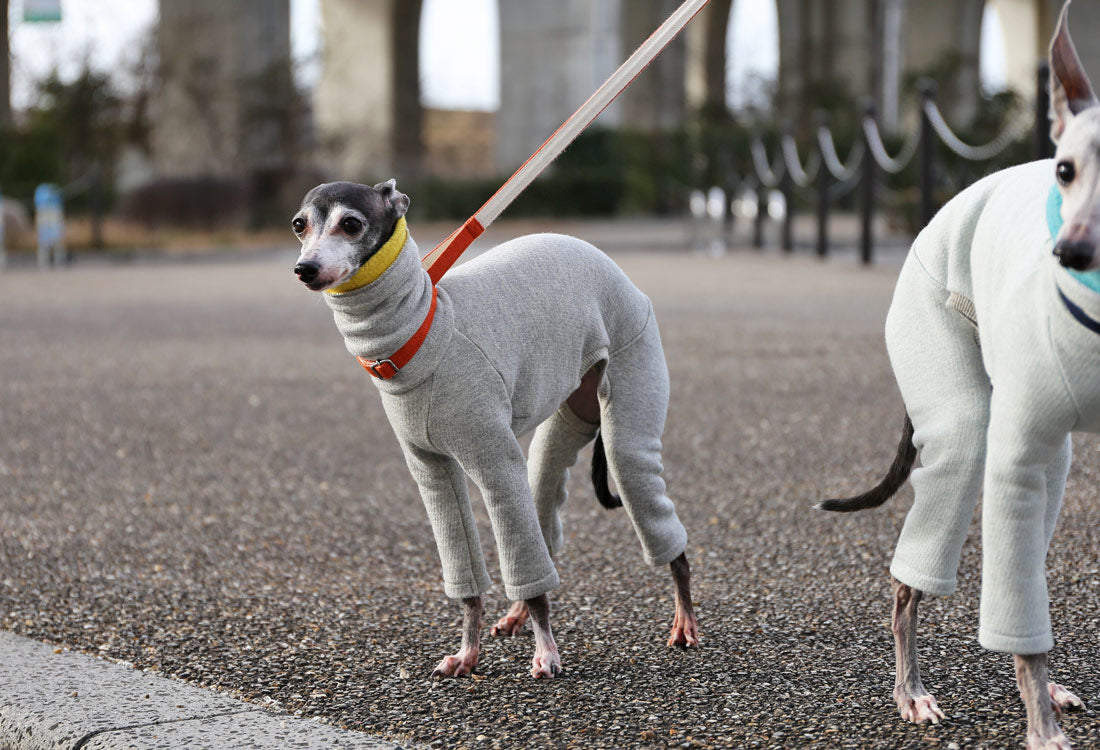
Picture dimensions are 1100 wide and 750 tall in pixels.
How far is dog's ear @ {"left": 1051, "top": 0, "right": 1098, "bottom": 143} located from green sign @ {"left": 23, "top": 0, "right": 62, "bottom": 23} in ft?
63.9

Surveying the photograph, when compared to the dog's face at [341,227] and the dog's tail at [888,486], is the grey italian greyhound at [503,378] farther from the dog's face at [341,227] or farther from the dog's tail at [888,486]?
the dog's tail at [888,486]

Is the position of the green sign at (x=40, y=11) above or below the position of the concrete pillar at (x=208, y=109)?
above

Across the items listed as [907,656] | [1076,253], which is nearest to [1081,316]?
[1076,253]

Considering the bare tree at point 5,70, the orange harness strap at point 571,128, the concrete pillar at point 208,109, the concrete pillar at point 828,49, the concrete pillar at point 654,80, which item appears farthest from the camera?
the concrete pillar at point 654,80

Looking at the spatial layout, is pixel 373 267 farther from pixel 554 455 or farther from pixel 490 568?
pixel 490 568

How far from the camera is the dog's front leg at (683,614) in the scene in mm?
3317

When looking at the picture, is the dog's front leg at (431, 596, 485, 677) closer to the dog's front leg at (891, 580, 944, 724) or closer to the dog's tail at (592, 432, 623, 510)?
the dog's tail at (592, 432, 623, 510)

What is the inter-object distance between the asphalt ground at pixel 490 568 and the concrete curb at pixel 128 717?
0.13 metres

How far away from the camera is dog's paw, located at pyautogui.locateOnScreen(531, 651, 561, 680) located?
10.2ft

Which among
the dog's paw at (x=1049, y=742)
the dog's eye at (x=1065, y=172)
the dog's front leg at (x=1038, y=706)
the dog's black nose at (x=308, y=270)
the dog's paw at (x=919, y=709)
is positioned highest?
the dog's eye at (x=1065, y=172)

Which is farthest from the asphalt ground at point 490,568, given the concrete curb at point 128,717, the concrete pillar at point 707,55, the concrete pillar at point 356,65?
the concrete pillar at point 707,55

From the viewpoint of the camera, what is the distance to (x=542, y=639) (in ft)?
→ 10.3

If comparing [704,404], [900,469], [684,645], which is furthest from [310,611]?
[704,404]

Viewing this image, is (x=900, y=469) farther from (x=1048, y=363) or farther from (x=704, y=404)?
(x=704, y=404)
